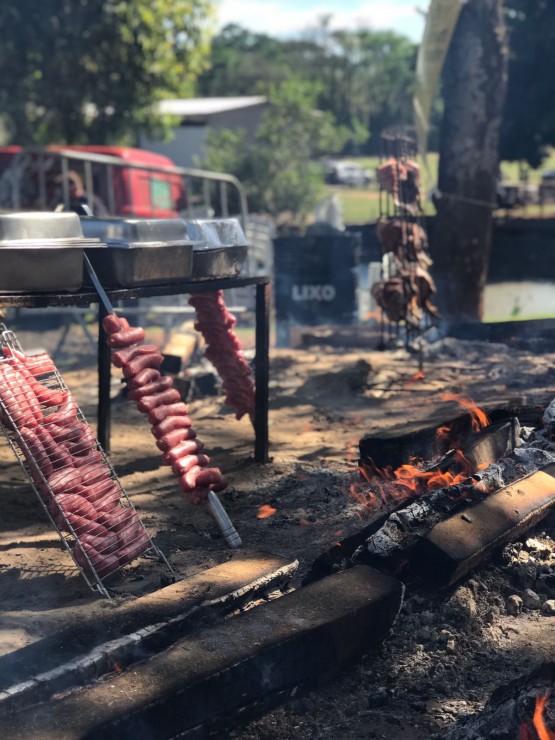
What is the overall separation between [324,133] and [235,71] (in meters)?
40.9

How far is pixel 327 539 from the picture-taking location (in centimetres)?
527

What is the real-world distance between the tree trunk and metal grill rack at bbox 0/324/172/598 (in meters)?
8.25

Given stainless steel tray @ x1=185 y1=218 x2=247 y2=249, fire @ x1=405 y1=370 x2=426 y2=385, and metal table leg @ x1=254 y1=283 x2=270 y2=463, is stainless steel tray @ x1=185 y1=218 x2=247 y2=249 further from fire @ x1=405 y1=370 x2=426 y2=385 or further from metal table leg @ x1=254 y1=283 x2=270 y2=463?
fire @ x1=405 y1=370 x2=426 y2=385

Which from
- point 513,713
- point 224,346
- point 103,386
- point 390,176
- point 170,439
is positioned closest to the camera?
point 513,713

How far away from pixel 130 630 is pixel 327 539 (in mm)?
1597

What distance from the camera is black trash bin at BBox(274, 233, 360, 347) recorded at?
12.8m

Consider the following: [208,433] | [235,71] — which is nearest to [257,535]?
[208,433]


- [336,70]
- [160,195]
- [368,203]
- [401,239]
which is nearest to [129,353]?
[401,239]

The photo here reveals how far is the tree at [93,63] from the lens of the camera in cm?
2181

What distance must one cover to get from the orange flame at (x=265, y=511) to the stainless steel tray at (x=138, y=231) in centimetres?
181

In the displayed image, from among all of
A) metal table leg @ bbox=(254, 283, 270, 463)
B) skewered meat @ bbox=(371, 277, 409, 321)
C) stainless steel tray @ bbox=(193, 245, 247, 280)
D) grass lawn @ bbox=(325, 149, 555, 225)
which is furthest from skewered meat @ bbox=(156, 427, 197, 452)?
grass lawn @ bbox=(325, 149, 555, 225)

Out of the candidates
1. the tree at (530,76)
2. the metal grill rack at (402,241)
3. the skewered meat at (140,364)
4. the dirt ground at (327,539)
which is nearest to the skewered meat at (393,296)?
the metal grill rack at (402,241)

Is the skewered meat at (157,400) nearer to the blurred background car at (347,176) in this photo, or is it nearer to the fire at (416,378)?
the fire at (416,378)

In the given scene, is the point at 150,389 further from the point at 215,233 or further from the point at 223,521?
the point at 215,233
